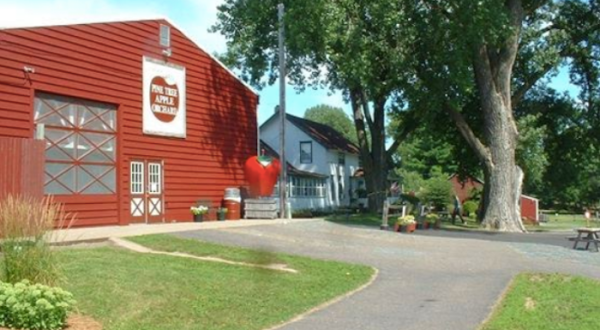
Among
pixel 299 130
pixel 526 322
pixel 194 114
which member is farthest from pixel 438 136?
pixel 526 322

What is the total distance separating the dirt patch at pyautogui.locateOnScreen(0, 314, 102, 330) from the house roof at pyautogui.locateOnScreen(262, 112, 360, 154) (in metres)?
37.9

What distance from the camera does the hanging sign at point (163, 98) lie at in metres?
22.3

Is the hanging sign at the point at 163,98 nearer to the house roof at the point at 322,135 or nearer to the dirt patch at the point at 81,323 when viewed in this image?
the dirt patch at the point at 81,323

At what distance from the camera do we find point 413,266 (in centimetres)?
1388

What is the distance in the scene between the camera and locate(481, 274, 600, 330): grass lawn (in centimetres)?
834

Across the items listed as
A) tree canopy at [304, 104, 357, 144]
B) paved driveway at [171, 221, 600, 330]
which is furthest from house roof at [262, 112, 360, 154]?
tree canopy at [304, 104, 357, 144]

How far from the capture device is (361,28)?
2527 centimetres

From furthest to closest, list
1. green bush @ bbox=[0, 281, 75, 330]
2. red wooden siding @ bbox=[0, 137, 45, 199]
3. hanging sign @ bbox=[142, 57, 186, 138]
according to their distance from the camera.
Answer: hanging sign @ bbox=[142, 57, 186, 138]
red wooden siding @ bbox=[0, 137, 45, 199]
green bush @ bbox=[0, 281, 75, 330]

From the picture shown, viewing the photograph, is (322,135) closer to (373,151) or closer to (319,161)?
(319,161)

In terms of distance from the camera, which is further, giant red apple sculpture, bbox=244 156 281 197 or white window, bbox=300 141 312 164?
white window, bbox=300 141 312 164

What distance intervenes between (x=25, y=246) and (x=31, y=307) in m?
1.14

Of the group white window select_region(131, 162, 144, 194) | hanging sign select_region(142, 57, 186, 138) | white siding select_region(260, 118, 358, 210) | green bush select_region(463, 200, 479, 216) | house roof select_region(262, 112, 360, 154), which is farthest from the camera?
green bush select_region(463, 200, 479, 216)

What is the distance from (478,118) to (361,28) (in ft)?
37.2

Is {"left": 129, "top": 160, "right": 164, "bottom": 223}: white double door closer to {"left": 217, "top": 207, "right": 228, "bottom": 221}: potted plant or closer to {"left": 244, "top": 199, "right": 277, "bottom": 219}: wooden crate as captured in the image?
{"left": 217, "top": 207, "right": 228, "bottom": 221}: potted plant
